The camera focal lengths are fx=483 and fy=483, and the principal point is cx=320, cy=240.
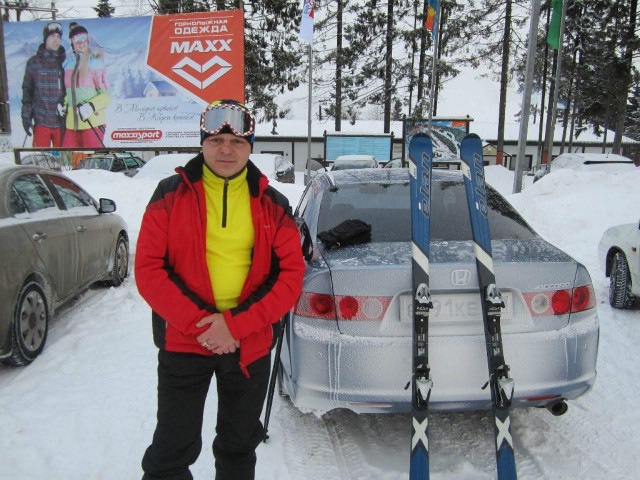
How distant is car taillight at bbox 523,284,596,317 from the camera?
8.27 ft

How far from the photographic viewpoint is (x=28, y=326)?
3.78 meters

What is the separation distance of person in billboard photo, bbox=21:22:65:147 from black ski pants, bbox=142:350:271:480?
1112 centimetres

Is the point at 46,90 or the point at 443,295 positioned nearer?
the point at 443,295

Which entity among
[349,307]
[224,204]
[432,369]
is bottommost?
[432,369]

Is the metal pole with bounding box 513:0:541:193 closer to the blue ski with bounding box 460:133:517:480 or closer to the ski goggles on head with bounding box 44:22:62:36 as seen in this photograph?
the blue ski with bounding box 460:133:517:480

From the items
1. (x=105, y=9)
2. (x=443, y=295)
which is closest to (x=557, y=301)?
(x=443, y=295)

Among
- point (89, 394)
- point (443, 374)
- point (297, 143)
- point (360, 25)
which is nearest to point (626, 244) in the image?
point (443, 374)

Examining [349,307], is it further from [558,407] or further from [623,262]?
[623,262]

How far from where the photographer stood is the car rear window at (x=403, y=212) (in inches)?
123

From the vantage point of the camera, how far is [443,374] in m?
2.46

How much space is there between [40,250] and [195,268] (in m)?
2.84

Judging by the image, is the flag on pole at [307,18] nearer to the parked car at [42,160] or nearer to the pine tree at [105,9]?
the parked car at [42,160]

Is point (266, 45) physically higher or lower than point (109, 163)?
higher

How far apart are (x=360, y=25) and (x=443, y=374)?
32.4 meters
